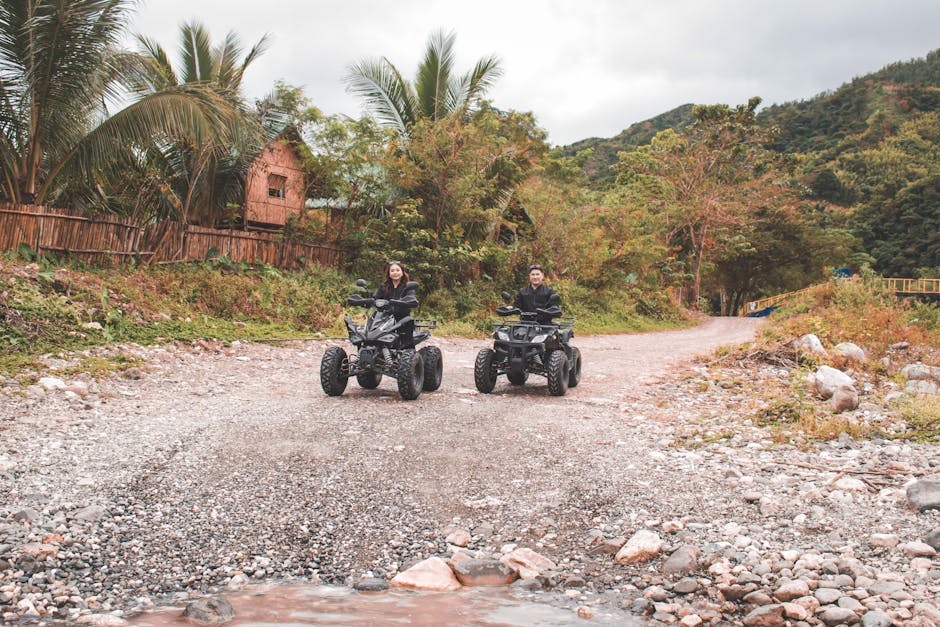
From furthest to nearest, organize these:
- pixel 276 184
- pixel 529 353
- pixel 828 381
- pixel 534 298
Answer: pixel 276 184
pixel 534 298
pixel 529 353
pixel 828 381

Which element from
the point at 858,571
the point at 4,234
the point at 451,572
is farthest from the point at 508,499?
the point at 4,234

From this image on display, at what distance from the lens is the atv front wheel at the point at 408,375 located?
6.94 m

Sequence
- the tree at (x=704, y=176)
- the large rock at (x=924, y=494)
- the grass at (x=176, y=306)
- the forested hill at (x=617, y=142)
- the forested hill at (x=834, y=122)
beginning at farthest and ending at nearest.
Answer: the forested hill at (x=834, y=122) < the forested hill at (x=617, y=142) < the tree at (x=704, y=176) < the grass at (x=176, y=306) < the large rock at (x=924, y=494)

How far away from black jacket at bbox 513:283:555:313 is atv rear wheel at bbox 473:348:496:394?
36.1 inches

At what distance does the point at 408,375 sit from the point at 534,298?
2306mm

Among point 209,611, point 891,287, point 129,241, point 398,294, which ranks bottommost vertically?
point 209,611

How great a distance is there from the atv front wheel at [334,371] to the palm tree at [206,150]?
8.05 meters

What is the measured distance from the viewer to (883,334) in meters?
10.4

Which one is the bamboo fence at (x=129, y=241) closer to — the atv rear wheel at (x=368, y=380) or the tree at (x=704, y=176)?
the atv rear wheel at (x=368, y=380)

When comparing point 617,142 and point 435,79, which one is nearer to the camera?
point 435,79

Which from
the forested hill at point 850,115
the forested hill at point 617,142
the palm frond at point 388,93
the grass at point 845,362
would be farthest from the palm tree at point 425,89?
the forested hill at point 850,115

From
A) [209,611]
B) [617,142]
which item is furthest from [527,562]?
[617,142]

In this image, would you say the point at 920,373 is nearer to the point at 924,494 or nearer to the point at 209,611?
the point at 924,494

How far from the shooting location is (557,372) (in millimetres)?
7691
